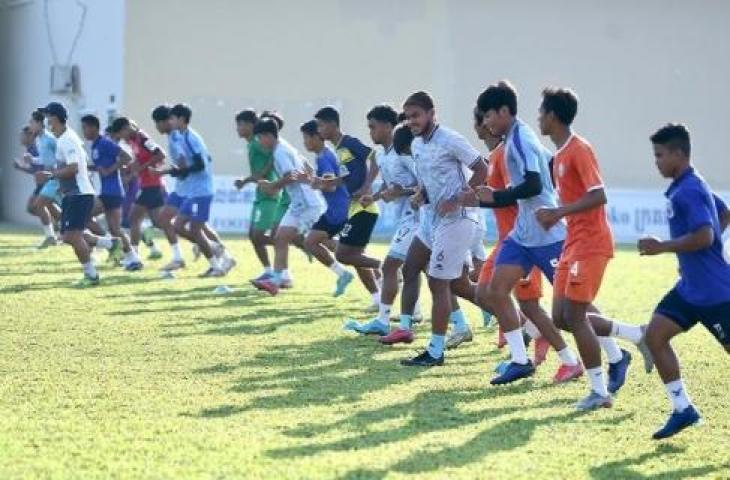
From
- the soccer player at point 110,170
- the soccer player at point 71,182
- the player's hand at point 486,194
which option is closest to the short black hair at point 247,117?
the soccer player at point 71,182

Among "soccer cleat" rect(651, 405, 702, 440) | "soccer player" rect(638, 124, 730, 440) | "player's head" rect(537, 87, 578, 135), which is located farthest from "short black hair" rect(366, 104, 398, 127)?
"soccer cleat" rect(651, 405, 702, 440)

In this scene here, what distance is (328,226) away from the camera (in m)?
15.8

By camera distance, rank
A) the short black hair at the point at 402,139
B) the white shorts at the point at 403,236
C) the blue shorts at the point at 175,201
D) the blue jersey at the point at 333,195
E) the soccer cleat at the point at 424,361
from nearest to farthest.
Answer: the soccer cleat at the point at 424,361 < the short black hair at the point at 402,139 < the white shorts at the point at 403,236 < the blue jersey at the point at 333,195 < the blue shorts at the point at 175,201

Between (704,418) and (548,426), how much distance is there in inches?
42.5

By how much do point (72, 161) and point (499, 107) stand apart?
8.18 meters

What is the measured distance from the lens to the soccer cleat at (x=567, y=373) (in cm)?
1034

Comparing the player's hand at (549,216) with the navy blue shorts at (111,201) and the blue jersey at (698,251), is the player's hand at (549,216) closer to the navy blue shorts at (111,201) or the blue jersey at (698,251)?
the blue jersey at (698,251)

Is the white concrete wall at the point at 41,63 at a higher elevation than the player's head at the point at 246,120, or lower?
lower

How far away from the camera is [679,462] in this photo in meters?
7.63

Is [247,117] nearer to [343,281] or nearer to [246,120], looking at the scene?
[246,120]

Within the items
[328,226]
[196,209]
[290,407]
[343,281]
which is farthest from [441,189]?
[196,209]

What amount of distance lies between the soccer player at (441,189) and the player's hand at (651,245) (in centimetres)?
308

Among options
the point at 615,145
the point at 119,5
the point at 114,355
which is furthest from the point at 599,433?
the point at 615,145

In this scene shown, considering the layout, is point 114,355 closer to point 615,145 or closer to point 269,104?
point 269,104
